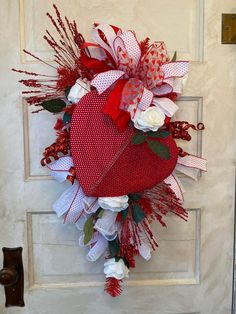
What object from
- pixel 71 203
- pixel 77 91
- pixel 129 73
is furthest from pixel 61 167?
pixel 129 73

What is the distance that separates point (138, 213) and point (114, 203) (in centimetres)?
8

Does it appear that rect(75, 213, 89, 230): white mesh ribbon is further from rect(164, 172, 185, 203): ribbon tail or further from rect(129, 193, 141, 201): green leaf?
rect(164, 172, 185, 203): ribbon tail

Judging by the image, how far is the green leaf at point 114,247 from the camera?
1.12 meters

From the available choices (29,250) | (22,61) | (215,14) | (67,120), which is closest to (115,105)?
(67,120)

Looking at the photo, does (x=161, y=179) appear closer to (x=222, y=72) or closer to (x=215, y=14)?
(x=222, y=72)

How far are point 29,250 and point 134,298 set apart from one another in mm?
396

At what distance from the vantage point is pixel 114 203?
103 cm

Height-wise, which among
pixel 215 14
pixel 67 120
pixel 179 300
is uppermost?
pixel 215 14

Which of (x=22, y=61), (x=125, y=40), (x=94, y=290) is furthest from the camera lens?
(x=94, y=290)

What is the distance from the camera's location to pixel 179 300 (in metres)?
1.28

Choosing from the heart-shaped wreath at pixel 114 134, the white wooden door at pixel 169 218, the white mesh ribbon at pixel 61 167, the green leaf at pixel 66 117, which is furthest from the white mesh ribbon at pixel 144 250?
the green leaf at pixel 66 117

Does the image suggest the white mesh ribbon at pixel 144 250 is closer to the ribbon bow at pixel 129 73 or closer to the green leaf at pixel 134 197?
the green leaf at pixel 134 197

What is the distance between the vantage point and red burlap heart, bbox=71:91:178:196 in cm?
102

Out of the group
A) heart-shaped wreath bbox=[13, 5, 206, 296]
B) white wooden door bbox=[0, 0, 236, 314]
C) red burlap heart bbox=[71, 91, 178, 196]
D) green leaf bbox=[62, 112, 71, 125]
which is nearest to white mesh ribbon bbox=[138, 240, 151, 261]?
heart-shaped wreath bbox=[13, 5, 206, 296]
